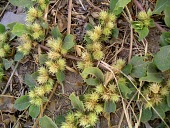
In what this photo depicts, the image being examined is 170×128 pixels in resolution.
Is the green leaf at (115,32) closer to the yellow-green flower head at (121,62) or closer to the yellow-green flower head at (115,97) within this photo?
the yellow-green flower head at (121,62)

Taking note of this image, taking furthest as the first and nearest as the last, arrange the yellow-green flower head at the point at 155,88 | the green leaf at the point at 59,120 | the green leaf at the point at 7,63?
1. the green leaf at the point at 7,63
2. the green leaf at the point at 59,120
3. the yellow-green flower head at the point at 155,88

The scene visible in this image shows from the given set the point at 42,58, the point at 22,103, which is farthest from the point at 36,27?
the point at 22,103

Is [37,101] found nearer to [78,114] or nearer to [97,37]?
[78,114]

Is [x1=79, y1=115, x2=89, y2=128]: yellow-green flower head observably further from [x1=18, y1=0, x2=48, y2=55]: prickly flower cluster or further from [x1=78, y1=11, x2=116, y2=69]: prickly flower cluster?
[x1=18, y1=0, x2=48, y2=55]: prickly flower cluster

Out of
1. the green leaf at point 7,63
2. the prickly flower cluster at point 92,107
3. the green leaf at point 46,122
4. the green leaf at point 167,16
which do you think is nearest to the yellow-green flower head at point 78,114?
the prickly flower cluster at point 92,107

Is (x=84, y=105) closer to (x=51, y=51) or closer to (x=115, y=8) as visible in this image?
(x=51, y=51)

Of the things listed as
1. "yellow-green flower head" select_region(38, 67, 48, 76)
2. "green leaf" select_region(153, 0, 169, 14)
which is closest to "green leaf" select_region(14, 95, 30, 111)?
"yellow-green flower head" select_region(38, 67, 48, 76)

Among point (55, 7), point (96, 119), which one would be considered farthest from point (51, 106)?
point (55, 7)
